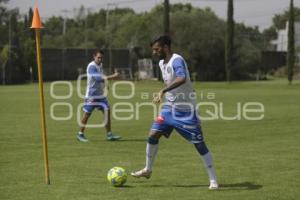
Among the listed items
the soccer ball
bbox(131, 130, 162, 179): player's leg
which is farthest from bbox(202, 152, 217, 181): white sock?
the soccer ball

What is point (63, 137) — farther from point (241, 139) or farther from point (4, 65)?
point (4, 65)

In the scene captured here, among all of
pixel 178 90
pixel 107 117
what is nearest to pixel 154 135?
pixel 178 90

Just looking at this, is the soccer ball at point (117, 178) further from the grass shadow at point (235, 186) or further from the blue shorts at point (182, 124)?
the blue shorts at point (182, 124)

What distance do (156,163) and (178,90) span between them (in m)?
2.97

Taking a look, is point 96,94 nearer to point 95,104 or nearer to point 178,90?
point 95,104

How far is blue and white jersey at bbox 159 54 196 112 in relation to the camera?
10211mm

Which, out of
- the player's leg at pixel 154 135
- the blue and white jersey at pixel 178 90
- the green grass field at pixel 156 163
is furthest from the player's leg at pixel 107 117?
the blue and white jersey at pixel 178 90

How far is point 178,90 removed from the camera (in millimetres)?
10320

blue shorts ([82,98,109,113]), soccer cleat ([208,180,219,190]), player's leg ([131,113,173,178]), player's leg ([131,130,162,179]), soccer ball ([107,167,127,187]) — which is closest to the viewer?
soccer cleat ([208,180,219,190])

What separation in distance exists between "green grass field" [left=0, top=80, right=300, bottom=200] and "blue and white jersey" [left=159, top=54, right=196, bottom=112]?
127 centimetres

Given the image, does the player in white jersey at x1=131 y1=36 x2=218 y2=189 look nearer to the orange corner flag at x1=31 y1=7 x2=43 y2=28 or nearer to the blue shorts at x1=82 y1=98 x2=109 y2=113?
the orange corner flag at x1=31 y1=7 x2=43 y2=28

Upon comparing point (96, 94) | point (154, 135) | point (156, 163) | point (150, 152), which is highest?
point (154, 135)

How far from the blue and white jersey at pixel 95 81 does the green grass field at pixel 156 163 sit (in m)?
1.19

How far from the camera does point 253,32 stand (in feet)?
488
